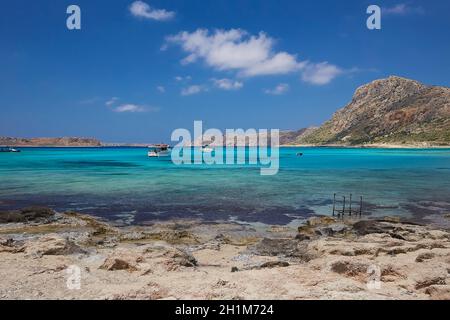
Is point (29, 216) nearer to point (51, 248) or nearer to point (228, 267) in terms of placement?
point (51, 248)

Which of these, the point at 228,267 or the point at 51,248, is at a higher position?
the point at 51,248

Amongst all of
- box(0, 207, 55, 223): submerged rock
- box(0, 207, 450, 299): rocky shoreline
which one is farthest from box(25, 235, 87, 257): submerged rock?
box(0, 207, 55, 223): submerged rock

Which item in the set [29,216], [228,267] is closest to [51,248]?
[228,267]

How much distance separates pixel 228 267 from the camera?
15.9 meters

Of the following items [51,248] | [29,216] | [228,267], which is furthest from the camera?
[29,216]

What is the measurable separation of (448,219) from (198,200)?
23.7 meters

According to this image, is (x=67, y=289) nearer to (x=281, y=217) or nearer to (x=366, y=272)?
(x=366, y=272)

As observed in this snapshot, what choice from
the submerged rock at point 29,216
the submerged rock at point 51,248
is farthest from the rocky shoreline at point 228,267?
the submerged rock at point 29,216

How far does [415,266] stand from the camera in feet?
45.4

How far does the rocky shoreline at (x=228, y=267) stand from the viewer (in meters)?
11.5

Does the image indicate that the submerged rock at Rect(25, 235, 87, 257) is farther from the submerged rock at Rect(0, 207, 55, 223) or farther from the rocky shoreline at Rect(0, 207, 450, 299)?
the submerged rock at Rect(0, 207, 55, 223)

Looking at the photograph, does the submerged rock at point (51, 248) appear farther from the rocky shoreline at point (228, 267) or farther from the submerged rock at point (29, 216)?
the submerged rock at point (29, 216)

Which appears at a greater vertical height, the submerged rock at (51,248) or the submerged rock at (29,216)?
the submerged rock at (51,248)
